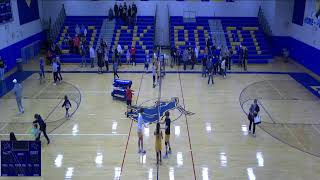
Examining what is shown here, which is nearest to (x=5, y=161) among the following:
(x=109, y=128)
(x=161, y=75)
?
(x=109, y=128)

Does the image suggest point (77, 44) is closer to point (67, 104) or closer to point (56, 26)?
point (56, 26)

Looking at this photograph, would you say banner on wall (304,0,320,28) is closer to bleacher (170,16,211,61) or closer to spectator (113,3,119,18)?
bleacher (170,16,211,61)

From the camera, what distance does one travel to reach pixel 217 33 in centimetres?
3045

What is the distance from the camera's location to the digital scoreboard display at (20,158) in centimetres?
1030

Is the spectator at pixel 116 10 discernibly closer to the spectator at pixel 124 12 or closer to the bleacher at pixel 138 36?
the spectator at pixel 124 12

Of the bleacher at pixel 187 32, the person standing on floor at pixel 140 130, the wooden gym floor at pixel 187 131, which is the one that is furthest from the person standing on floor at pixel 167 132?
the bleacher at pixel 187 32

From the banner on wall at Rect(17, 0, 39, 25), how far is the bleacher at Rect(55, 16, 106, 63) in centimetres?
241

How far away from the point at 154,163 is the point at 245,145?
3.61 m

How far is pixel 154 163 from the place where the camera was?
40.2ft

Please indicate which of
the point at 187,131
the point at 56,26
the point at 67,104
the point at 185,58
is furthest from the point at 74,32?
the point at 187,131

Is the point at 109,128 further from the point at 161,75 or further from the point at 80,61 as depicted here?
the point at 80,61

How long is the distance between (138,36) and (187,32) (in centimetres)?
406

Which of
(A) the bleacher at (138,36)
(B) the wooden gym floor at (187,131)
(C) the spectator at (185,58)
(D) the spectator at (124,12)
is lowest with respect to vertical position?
(B) the wooden gym floor at (187,131)

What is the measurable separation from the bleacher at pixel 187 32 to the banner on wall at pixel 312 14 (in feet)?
25.0
